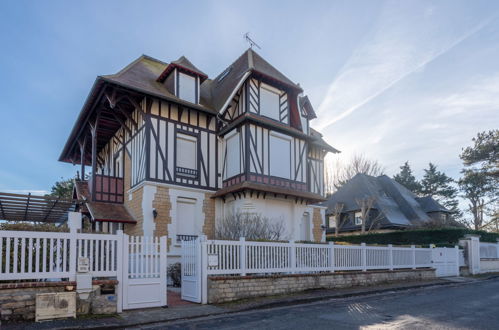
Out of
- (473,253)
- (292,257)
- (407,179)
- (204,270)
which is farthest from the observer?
(407,179)

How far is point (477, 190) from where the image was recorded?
38.4 m

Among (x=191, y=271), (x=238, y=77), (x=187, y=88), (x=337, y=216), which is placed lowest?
(x=191, y=271)

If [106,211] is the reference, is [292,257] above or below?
below

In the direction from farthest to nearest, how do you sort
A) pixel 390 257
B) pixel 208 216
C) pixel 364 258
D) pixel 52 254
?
pixel 208 216
pixel 390 257
pixel 364 258
pixel 52 254

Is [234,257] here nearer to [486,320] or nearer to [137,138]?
[486,320]

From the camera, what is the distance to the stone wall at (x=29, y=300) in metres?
6.90

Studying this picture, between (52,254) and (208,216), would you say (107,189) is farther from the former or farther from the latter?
(52,254)

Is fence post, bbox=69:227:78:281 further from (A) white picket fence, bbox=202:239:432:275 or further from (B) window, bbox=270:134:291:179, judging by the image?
(B) window, bbox=270:134:291:179

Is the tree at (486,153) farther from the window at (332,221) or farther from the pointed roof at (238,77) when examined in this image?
the pointed roof at (238,77)

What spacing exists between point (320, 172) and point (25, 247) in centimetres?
1495

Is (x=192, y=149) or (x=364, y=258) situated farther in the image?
(x=192, y=149)

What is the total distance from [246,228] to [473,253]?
11844 millimetres

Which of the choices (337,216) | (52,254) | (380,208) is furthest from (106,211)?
(380,208)

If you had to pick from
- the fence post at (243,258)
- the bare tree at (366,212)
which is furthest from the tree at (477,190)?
the fence post at (243,258)
